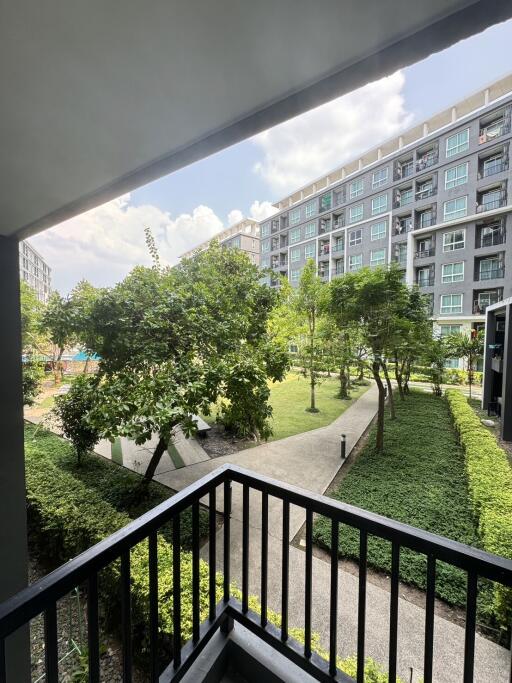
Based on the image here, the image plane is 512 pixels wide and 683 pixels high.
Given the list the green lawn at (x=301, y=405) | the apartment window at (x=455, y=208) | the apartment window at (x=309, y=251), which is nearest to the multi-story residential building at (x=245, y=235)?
the apartment window at (x=309, y=251)

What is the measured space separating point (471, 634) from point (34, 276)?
4.18 meters

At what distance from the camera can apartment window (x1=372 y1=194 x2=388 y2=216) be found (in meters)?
5.31

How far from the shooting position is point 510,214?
4402mm

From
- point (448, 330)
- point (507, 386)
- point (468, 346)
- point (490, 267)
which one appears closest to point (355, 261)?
point (490, 267)

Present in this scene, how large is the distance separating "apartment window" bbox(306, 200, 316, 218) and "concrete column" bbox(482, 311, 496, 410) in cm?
512

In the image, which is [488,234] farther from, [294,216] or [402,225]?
[294,216]

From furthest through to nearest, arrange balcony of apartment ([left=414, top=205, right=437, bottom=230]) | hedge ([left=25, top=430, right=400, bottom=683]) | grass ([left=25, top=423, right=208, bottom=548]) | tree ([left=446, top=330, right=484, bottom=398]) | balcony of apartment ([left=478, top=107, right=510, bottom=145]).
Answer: tree ([left=446, top=330, right=484, bottom=398]), balcony of apartment ([left=414, top=205, right=437, bottom=230]), balcony of apartment ([left=478, top=107, right=510, bottom=145]), grass ([left=25, top=423, right=208, bottom=548]), hedge ([left=25, top=430, right=400, bottom=683])

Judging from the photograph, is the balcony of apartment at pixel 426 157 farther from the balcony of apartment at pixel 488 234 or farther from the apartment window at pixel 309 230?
the apartment window at pixel 309 230

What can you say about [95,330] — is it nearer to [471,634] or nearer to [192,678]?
[192,678]

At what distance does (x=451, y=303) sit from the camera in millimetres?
5805

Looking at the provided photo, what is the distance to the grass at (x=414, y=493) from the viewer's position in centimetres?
260

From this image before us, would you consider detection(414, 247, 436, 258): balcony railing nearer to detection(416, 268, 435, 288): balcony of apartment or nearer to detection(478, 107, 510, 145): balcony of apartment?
detection(416, 268, 435, 288): balcony of apartment

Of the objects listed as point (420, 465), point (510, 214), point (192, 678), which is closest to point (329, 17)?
point (192, 678)

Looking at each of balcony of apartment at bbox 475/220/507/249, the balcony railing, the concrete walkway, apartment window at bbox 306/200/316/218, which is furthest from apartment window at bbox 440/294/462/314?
the concrete walkway
